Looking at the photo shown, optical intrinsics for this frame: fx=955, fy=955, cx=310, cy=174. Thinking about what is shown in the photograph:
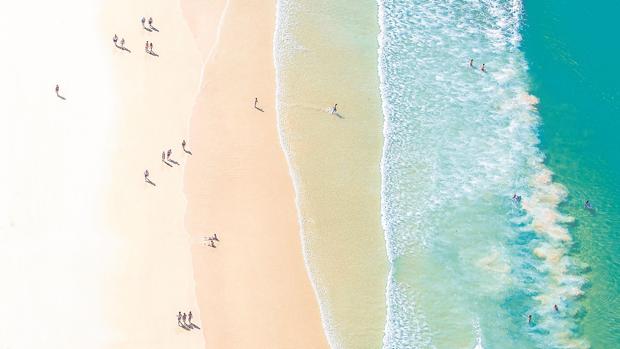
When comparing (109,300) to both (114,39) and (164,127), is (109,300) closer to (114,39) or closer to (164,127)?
(164,127)

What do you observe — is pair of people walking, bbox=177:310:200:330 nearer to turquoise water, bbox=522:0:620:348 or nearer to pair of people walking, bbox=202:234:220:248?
pair of people walking, bbox=202:234:220:248

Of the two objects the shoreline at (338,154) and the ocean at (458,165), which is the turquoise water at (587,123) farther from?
the shoreline at (338,154)

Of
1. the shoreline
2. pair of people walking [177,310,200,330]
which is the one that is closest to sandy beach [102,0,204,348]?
pair of people walking [177,310,200,330]

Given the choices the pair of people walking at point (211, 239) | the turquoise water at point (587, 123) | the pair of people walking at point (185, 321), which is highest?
the turquoise water at point (587, 123)

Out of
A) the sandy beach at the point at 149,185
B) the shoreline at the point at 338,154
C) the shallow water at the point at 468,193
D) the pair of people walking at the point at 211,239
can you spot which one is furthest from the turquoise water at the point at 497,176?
the sandy beach at the point at 149,185

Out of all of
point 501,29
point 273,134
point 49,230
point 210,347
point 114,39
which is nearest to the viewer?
point 210,347

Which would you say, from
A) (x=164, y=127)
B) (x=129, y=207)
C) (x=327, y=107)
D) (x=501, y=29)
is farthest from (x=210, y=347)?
(x=501, y=29)
